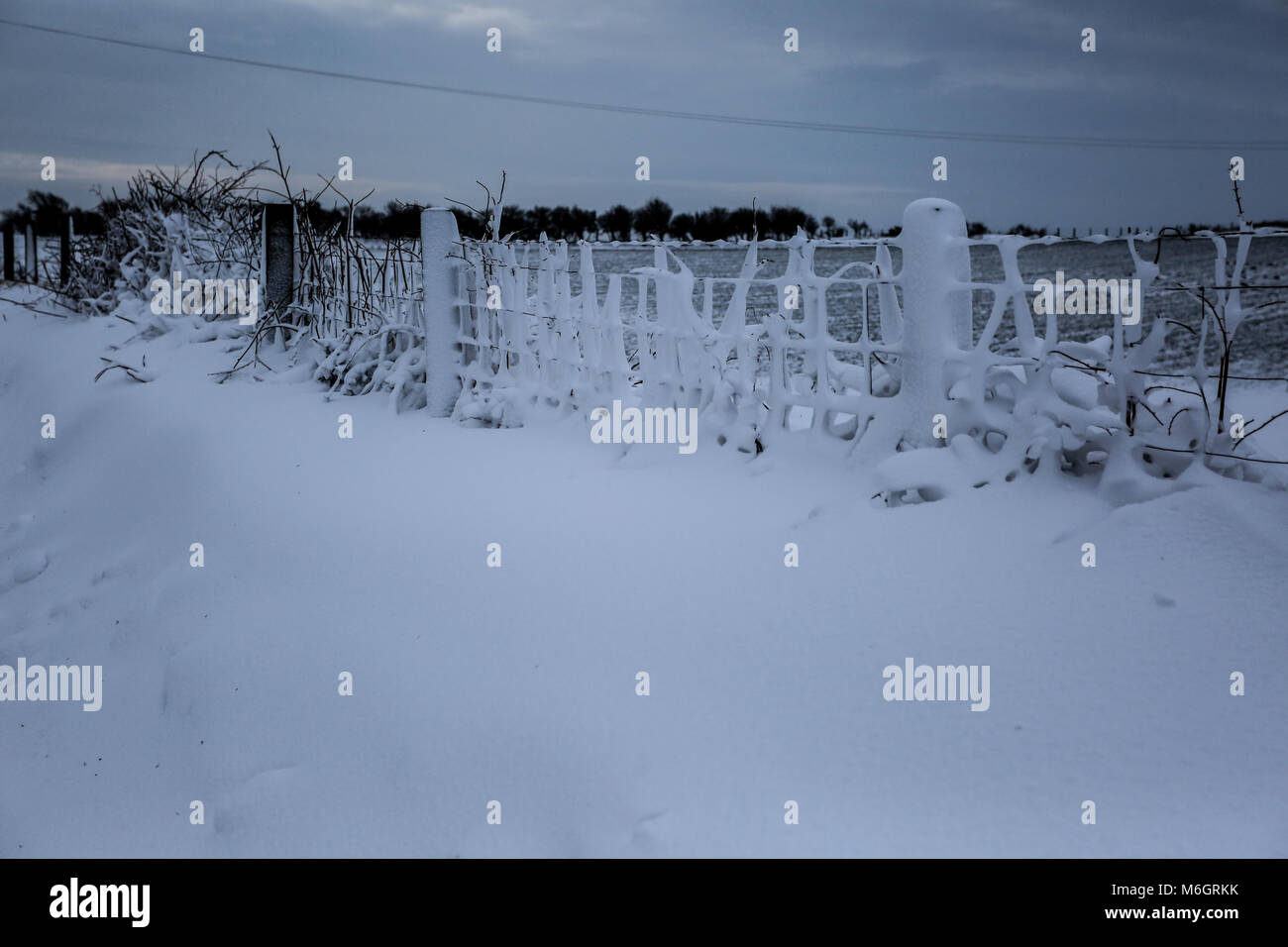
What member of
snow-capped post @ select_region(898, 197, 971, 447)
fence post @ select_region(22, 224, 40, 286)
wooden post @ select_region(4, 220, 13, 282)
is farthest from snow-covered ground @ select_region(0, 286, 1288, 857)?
wooden post @ select_region(4, 220, 13, 282)

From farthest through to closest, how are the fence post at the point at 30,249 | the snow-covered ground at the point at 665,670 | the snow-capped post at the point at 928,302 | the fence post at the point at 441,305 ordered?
the fence post at the point at 30,249 → the fence post at the point at 441,305 → the snow-capped post at the point at 928,302 → the snow-covered ground at the point at 665,670

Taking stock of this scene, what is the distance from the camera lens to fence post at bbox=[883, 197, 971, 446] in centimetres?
388

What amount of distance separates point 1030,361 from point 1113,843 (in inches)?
77.4

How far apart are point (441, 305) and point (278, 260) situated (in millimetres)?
3860

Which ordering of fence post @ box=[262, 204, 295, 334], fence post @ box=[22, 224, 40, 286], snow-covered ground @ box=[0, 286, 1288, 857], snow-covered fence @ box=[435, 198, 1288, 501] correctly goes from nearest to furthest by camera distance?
snow-covered ground @ box=[0, 286, 1288, 857] → snow-covered fence @ box=[435, 198, 1288, 501] → fence post @ box=[262, 204, 295, 334] → fence post @ box=[22, 224, 40, 286]

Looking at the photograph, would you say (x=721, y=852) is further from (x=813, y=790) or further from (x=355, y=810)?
(x=355, y=810)

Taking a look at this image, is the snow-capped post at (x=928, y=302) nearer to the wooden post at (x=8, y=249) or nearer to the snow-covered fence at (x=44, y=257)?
the snow-covered fence at (x=44, y=257)

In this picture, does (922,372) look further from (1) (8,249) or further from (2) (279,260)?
(1) (8,249)

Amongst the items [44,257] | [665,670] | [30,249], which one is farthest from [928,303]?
[44,257]

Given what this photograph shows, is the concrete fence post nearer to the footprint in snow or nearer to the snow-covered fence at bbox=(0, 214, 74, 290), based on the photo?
the footprint in snow

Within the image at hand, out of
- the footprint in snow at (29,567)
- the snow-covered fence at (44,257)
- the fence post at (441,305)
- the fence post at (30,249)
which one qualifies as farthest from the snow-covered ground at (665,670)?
the fence post at (30,249)

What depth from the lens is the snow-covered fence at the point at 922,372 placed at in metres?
3.51

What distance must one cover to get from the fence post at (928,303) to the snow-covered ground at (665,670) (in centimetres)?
41

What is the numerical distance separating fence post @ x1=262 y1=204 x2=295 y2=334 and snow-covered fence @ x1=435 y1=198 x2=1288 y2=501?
4.89 metres
